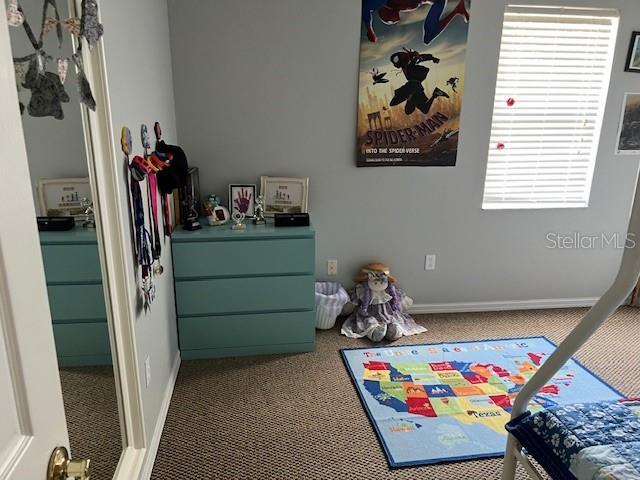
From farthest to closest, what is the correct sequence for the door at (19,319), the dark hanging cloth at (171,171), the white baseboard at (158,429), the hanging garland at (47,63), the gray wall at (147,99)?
the dark hanging cloth at (171,171), the white baseboard at (158,429), the gray wall at (147,99), the hanging garland at (47,63), the door at (19,319)

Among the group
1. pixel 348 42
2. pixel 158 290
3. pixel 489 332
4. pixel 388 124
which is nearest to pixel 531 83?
pixel 388 124

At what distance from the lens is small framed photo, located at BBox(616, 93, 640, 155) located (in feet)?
10.9

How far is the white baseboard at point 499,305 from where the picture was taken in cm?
352

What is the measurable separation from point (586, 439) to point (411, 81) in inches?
94.2

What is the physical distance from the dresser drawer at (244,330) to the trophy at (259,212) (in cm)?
58

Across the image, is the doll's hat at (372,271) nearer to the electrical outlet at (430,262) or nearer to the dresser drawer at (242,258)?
the electrical outlet at (430,262)

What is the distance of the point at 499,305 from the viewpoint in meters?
3.59

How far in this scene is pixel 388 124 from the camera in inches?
123

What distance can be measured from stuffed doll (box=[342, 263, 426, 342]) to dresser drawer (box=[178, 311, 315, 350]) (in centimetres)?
42

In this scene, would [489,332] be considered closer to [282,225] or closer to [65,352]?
[282,225]

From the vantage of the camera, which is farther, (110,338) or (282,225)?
(282,225)

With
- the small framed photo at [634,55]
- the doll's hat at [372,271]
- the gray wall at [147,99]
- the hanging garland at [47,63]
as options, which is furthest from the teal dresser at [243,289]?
the small framed photo at [634,55]

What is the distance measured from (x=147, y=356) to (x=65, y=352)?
35.3 inches

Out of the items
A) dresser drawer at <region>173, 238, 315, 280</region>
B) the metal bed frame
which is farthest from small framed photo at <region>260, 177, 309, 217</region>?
the metal bed frame
